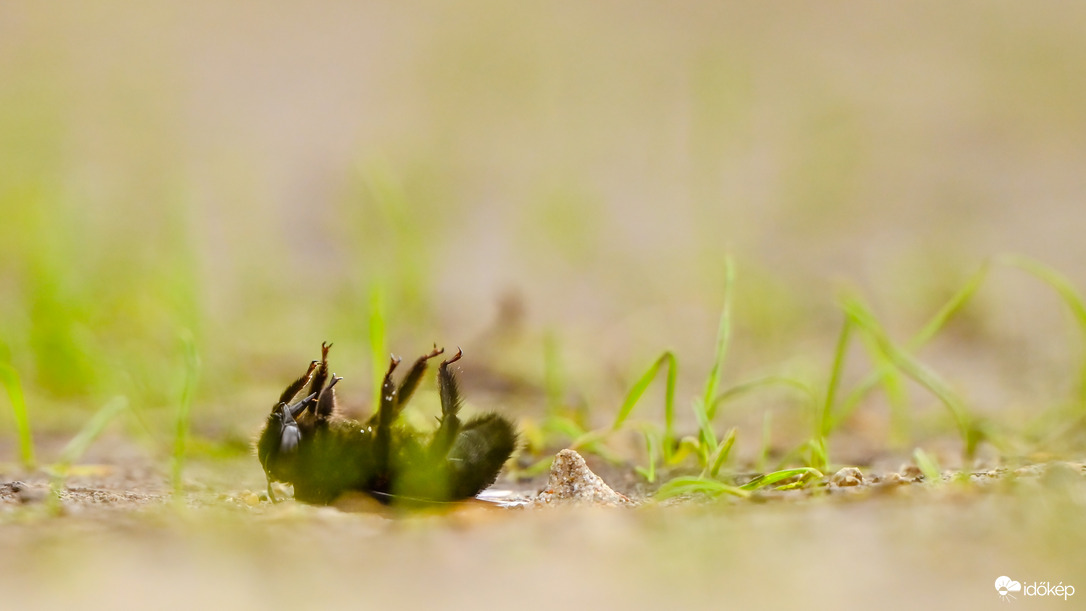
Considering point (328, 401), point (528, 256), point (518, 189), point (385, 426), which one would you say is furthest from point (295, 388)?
point (518, 189)

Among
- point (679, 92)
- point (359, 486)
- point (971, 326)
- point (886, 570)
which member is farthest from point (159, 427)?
point (679, 92)

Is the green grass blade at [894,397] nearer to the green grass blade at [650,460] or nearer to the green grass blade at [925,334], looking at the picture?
the green grass blade at [925,334]

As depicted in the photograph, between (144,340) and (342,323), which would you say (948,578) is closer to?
(342,323)

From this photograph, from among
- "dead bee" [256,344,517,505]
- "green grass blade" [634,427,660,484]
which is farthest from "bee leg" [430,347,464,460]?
"green grass blade" [634,427,660,484]

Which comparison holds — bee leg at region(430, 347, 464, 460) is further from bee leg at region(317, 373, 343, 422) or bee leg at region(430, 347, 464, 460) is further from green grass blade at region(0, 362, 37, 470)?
green grass blade at region(0, 362, 37, 470)

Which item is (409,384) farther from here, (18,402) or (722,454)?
(18,402)

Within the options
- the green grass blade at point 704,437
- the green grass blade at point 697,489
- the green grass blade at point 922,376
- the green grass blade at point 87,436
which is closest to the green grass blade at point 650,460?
the green grass blade at point 704,437

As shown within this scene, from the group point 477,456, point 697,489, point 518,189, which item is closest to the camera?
point 697,489
